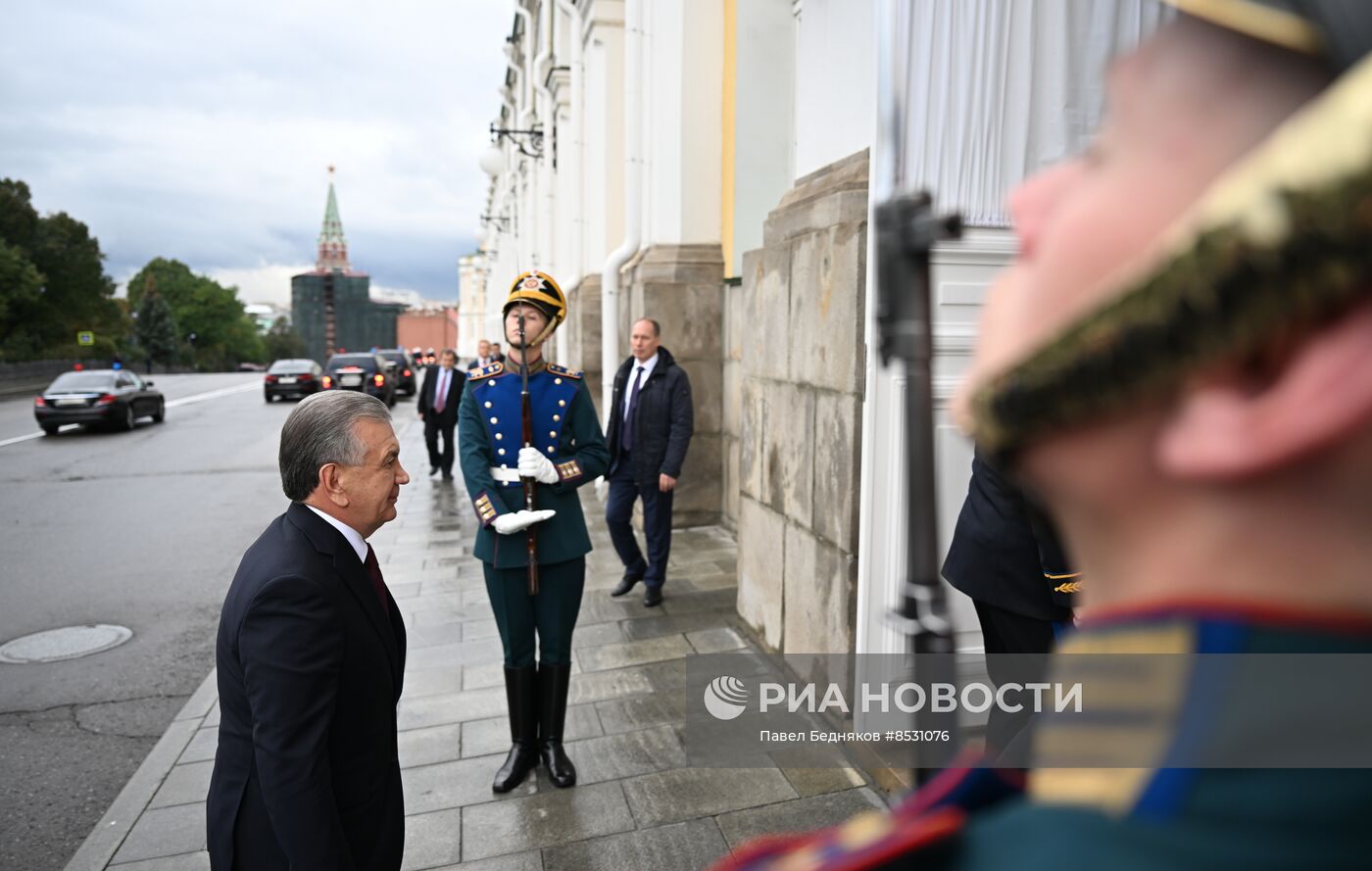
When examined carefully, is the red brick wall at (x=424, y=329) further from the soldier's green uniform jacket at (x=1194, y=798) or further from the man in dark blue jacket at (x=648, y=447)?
the soldier's green uniform jacket at (x=1194, y=798)

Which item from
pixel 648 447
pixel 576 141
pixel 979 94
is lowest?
pixel 648 447

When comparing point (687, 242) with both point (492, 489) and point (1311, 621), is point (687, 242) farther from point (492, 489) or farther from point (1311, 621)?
point (1311, 621)

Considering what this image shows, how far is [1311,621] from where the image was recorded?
0.48 m

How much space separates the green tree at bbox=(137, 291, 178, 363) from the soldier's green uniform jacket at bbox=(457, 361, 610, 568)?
7712 cm

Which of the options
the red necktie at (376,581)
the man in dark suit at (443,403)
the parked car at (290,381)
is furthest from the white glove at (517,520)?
the parked car at (290,381)

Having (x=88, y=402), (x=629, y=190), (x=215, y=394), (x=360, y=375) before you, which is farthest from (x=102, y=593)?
(x=215, y=394)

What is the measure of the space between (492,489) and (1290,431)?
142 inches

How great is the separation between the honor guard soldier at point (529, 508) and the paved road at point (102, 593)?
187 cm

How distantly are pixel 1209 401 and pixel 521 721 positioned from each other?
3.79 metres

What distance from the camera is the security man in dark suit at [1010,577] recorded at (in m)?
2.56

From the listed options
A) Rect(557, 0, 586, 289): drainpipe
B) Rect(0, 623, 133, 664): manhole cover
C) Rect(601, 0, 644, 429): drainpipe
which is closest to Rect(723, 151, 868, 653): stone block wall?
Rect(601, 0, 644, 429): drainpipe

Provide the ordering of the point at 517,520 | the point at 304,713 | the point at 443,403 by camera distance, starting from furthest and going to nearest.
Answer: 1. the point at 443,403
2. the point at 517,520
3. the point at 304,713

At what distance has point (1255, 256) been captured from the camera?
1.46 ft

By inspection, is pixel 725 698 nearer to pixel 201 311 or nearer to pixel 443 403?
pixel 443 403
